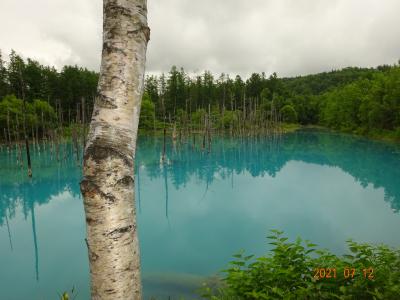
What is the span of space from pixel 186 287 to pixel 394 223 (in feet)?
29.6

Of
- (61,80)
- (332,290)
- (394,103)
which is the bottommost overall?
(332,290)

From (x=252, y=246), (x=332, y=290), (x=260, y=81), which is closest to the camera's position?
(x=332, y=290)

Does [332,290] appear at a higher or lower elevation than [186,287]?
higher

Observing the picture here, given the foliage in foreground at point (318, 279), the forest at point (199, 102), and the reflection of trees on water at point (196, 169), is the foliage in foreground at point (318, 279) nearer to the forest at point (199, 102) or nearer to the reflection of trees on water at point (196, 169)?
the reflection of trees on water at point (196, 169)

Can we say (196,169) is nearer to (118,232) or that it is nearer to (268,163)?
(268,163)

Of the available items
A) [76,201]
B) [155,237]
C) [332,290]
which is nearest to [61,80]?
[76,201]

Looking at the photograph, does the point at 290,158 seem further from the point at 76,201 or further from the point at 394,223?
the point at 76,201

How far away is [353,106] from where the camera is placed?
169ft

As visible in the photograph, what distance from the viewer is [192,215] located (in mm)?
12609

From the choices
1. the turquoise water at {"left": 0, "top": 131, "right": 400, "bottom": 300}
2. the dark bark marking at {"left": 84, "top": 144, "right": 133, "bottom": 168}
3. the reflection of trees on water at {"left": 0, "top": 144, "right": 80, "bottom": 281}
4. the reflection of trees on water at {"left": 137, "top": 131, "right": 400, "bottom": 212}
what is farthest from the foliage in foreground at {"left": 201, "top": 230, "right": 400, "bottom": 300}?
the reflection of trees on water at {"left": 137, "top": 131, "right": 400, "bottom": 212}

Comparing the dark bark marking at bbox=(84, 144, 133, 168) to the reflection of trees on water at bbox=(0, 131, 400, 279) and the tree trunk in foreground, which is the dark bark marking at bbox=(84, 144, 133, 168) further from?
the reflection of trees on water at bbox=(0, 131, 400, 279)

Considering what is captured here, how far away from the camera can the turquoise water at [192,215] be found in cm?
786
